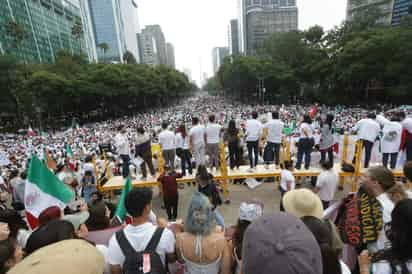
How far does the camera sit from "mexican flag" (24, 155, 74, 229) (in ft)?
11.0

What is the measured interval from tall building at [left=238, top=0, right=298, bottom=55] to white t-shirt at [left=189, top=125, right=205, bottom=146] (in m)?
91.0

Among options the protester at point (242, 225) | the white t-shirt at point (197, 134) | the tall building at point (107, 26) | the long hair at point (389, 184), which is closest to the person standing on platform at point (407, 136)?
the long hair at point (389, 184)

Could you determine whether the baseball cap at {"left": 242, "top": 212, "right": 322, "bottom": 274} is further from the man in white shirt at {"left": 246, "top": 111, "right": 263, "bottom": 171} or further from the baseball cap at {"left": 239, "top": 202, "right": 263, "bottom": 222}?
the man in white shirt at {"left": 246, "top": 111, "right": 263, "bottom": 171}

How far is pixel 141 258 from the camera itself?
1.91 m

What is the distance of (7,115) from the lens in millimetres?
38812

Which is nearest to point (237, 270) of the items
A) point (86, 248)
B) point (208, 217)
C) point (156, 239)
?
point (208, 217)

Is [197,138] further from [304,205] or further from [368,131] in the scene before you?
[368,131]

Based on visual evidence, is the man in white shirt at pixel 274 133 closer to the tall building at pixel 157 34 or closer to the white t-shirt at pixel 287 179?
the white t-shirt at pixel 287 179

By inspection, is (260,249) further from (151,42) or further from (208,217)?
(151,42)

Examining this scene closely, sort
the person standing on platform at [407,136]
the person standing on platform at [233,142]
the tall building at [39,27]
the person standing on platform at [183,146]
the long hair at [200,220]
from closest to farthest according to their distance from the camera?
the long hair at [200,220] < the person standing on platform at [407,136] < the person standing on platform at [233,142] < the person standing on platform at [183,146] < the tall building at [39,27]

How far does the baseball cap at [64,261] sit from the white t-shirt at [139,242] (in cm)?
53

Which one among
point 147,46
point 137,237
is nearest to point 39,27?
point 137,237

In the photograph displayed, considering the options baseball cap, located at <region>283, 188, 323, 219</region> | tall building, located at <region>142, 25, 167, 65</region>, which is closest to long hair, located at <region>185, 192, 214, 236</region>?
baseball cap, located at <region>283, 188, 323, 219</region>

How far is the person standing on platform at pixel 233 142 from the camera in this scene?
6348 mm
